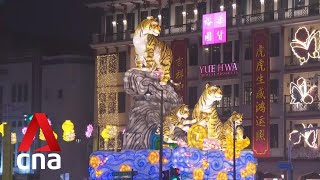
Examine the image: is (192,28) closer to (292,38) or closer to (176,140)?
(292,38)

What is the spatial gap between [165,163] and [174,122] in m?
2.80

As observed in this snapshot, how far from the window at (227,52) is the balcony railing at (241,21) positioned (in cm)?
178

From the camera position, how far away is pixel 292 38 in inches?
2756

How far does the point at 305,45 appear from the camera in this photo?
226ft

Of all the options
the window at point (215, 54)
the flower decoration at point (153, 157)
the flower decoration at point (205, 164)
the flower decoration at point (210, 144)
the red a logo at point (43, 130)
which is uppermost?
the window at point (215, 54)

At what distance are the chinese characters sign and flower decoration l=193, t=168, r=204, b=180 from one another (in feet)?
84.7

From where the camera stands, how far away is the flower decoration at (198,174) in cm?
4759

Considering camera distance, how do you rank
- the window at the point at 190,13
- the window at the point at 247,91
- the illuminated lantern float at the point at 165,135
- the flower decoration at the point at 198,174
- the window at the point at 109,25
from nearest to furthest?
1. the flower decoration at the point at 198,174
2. the illuminated lantern float at the point at 165,135
3. the window at the point at 247,91
4. the window at the point at 190,13
5. the window at the point at 109,25

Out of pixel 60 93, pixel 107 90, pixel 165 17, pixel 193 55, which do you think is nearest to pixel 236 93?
pixel 193 55

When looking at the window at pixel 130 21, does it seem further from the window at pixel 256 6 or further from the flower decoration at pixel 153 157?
the flower decoration at pixel 153 157

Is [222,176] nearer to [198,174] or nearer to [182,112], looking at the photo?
[198,174]

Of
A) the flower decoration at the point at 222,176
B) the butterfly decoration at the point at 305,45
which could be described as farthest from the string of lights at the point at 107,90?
the flower decoration at the point at 222,176

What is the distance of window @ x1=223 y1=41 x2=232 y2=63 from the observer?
74.1 m

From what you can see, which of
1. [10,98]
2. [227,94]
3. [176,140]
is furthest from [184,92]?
[176,140]
